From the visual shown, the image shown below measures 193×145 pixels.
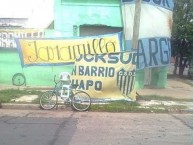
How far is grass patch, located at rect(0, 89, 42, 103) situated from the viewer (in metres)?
12.6

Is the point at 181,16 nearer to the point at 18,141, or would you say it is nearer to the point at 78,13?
the point at 78,13

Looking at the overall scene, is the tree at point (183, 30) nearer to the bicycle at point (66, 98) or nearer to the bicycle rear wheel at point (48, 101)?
the bicycle at point (66, 98)

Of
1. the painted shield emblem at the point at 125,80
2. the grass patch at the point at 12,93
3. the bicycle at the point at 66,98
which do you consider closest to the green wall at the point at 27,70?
the grass patch at the point at 12,93

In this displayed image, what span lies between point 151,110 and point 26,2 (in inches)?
495

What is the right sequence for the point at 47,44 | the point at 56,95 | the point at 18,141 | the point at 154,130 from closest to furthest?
the point at 18,141
the point at 154,130
the point at 56,95
the point at 47,44

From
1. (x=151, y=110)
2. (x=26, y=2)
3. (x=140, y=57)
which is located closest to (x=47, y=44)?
(x=140, y=57)

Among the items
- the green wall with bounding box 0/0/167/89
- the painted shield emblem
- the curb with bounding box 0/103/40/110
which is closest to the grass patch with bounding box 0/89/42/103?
the curb with bounding box 0/103/40/110

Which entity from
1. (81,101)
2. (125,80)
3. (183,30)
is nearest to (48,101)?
(81,101)

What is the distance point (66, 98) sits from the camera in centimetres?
1195

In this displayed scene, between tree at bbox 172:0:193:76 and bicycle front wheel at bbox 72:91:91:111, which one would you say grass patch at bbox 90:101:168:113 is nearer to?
bicycle front wheel at bbox 72:91:91:111

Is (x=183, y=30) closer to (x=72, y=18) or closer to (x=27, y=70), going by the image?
(x=72, y=18)

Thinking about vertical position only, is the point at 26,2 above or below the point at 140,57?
above

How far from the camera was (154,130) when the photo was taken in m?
9.06

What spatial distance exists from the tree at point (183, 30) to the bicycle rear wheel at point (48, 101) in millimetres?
14048
